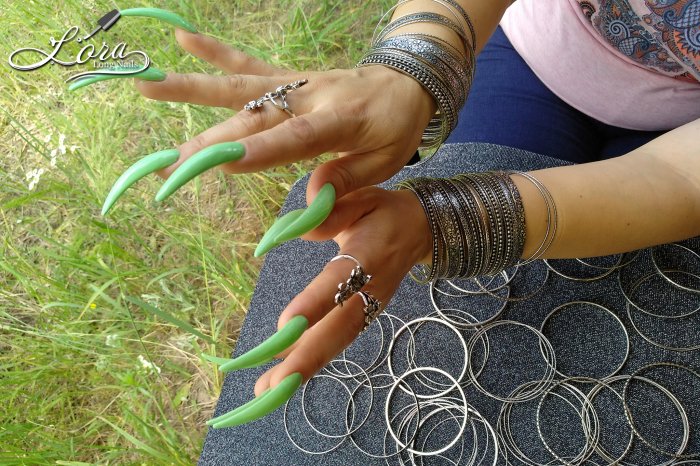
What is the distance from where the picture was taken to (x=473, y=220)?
661 millimetres

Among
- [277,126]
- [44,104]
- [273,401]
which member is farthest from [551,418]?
[44,104]

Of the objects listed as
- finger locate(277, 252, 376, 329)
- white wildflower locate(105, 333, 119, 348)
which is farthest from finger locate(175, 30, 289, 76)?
white wildflower locate(105, 333, 119, 348)

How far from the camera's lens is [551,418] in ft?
2.63

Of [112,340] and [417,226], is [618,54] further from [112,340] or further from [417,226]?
[112,340]

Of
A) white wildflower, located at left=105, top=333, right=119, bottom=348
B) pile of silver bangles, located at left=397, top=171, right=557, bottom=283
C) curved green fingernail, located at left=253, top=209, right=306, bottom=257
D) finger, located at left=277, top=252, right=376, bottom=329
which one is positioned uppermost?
curved green fingernail, located at left=253, top=209, right=306, bottom=257

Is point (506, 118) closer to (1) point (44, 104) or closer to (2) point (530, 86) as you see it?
(2) point (530, 86)

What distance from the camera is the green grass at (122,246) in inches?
48.6

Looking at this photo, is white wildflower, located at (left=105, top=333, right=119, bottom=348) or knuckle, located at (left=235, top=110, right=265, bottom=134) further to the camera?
white wildflower, located at (left=105, top=333, right=119, bottom=348)

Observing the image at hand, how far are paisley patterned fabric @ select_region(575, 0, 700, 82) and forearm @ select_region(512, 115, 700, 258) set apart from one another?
3.8 inches

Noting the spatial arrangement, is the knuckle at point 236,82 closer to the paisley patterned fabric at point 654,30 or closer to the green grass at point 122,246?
the paisley patterned fabric at point 654,30

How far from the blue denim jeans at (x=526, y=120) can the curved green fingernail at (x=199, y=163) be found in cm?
60

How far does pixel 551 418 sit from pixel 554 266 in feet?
0.75

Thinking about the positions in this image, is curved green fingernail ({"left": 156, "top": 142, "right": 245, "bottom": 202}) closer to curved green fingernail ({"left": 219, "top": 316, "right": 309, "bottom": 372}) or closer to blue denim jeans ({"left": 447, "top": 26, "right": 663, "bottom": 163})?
curved green fingernail ({"left": 219, "top": 316, "right": 309, "bottom": 372})

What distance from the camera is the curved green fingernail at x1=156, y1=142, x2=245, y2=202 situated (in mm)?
450
